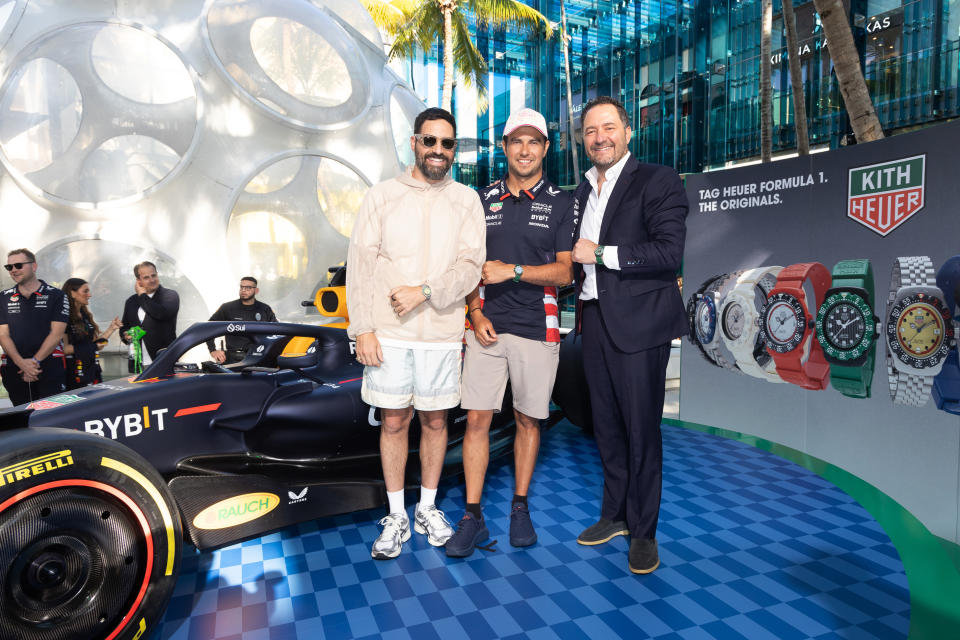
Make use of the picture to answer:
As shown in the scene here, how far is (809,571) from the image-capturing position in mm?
2504

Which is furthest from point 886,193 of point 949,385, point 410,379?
point 410,379

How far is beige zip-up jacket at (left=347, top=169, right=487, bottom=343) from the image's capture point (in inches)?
102

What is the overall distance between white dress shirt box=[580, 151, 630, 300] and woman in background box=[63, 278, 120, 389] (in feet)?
14.7

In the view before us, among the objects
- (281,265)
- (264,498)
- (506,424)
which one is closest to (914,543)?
(506,424)

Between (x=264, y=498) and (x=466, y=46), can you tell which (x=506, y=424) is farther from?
(x=466, y=46)

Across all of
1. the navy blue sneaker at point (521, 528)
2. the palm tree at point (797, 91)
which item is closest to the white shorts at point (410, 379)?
the navy blue sneaker at point (521, 528)

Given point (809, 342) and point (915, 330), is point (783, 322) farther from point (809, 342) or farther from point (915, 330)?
point (915, 330)

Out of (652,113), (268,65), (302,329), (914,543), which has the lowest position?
(914,543)

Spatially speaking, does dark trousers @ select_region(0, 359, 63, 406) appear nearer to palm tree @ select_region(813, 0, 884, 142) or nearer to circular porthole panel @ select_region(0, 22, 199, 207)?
circular porthole panel @ select_region(0, 22, 199, 207)

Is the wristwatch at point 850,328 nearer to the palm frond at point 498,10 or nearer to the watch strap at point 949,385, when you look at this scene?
the watch strap at point 949,385

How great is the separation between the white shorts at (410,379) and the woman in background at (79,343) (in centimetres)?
374

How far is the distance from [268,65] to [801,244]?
7.94 m

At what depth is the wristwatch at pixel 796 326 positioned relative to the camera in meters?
3.62

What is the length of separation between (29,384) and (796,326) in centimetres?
557
